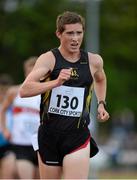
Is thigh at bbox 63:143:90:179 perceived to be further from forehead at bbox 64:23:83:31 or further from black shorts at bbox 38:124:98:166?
forehead at bbox 64:23:83:31

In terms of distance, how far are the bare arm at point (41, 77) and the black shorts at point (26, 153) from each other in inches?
141

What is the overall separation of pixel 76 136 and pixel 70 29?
3.40ft

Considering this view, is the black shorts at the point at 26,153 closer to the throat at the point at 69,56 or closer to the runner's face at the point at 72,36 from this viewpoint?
the throat at the point at 69,56

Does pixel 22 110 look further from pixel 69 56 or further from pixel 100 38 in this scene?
pixel 100 38

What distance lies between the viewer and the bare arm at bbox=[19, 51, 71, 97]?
792 centimetres

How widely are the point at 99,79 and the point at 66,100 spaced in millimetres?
606

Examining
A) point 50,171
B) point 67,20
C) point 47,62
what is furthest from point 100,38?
point 47,62

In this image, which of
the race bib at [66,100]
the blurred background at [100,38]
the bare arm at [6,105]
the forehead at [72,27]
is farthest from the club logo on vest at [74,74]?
the blurred background at [100,38]

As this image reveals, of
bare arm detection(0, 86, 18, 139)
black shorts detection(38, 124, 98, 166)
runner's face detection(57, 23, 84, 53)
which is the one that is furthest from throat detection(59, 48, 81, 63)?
bare arm detection(0, 86, 18, 139)

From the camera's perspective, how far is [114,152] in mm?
32469

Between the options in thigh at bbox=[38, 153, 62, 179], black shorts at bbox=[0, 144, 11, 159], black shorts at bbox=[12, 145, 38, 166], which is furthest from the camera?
black shorts at bbox=[0, 144, 11, 159]

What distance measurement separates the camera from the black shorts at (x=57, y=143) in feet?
27.7

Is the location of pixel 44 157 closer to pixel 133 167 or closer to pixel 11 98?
pixel 11 98

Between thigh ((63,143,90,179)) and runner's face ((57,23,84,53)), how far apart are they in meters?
0.99
